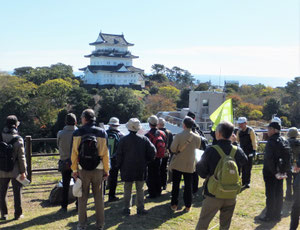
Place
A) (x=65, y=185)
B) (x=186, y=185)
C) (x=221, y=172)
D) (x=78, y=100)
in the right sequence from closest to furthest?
(x=221, y=172), (x=186, y=185), (x=65, y=185), (x=78, y=100)

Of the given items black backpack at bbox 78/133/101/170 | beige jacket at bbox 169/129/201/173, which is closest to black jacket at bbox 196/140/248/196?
beige jacket at bbox 169/129/201/173

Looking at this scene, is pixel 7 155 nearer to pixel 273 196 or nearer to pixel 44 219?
pixel 44 219

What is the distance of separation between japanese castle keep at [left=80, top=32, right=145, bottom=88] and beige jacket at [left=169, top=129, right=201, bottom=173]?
54.3m

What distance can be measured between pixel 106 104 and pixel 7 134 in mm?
29723

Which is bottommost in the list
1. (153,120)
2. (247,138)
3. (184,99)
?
(247,138)

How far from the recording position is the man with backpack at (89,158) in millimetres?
3809

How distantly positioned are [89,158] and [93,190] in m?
0.53

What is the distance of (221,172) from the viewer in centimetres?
327

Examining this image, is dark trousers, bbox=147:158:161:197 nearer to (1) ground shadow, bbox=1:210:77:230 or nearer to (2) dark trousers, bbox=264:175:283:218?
(1) ground shadow, bbox=1:210:77:230

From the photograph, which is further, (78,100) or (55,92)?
(55,92)

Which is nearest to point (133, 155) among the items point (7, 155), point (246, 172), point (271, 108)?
point (7, 155)

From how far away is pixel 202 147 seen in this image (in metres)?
5.66

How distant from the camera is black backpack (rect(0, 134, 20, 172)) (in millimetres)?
4262

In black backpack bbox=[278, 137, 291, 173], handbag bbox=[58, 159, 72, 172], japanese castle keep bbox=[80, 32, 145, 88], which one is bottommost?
handbag bbox=[58, 159, 72, 172]
